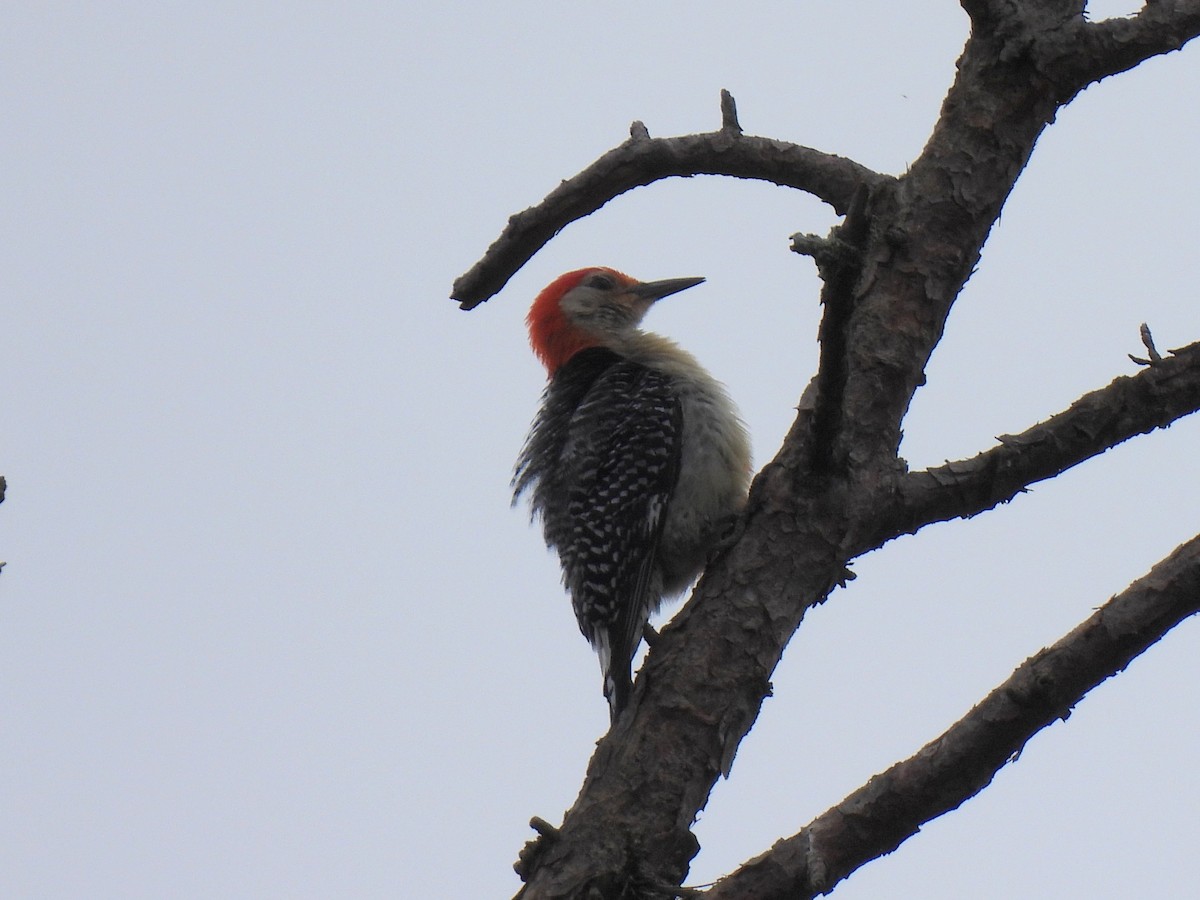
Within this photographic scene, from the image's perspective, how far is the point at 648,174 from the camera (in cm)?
434

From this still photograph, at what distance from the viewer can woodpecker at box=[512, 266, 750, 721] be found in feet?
16.7

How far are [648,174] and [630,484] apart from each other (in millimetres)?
1349

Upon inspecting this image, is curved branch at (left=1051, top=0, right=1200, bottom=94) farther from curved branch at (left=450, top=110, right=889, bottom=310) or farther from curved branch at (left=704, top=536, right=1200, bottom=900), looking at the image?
curved branch at (left=704, top=536, right=1200, bottom=900)

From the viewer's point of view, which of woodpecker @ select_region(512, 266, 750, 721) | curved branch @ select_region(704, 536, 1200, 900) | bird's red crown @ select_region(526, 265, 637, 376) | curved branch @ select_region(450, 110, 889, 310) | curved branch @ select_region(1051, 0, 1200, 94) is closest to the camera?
curved branch @ select_region(704, 536, 1200, 900)

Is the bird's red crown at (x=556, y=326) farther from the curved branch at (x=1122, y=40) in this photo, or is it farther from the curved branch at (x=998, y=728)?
the curved branch at (x=998, y=728)

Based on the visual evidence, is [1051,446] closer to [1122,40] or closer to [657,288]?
[1122,40]

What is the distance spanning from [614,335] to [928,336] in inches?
125

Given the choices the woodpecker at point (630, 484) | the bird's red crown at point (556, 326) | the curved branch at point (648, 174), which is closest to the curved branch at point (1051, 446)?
the curved branch at point (648, 174)

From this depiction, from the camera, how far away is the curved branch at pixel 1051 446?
3.58 m

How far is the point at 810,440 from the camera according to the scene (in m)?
3.45

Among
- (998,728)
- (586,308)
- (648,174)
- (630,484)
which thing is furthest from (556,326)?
(998,728)

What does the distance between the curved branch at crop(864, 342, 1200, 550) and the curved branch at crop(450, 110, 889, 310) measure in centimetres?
103

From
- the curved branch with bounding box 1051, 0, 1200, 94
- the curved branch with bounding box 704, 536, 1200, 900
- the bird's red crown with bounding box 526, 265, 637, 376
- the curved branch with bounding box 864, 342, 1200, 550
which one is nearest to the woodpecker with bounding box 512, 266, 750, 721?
the bird's red crown with bounding box 526, 265, 637, 376

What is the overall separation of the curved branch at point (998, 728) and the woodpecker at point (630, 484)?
1842mm
